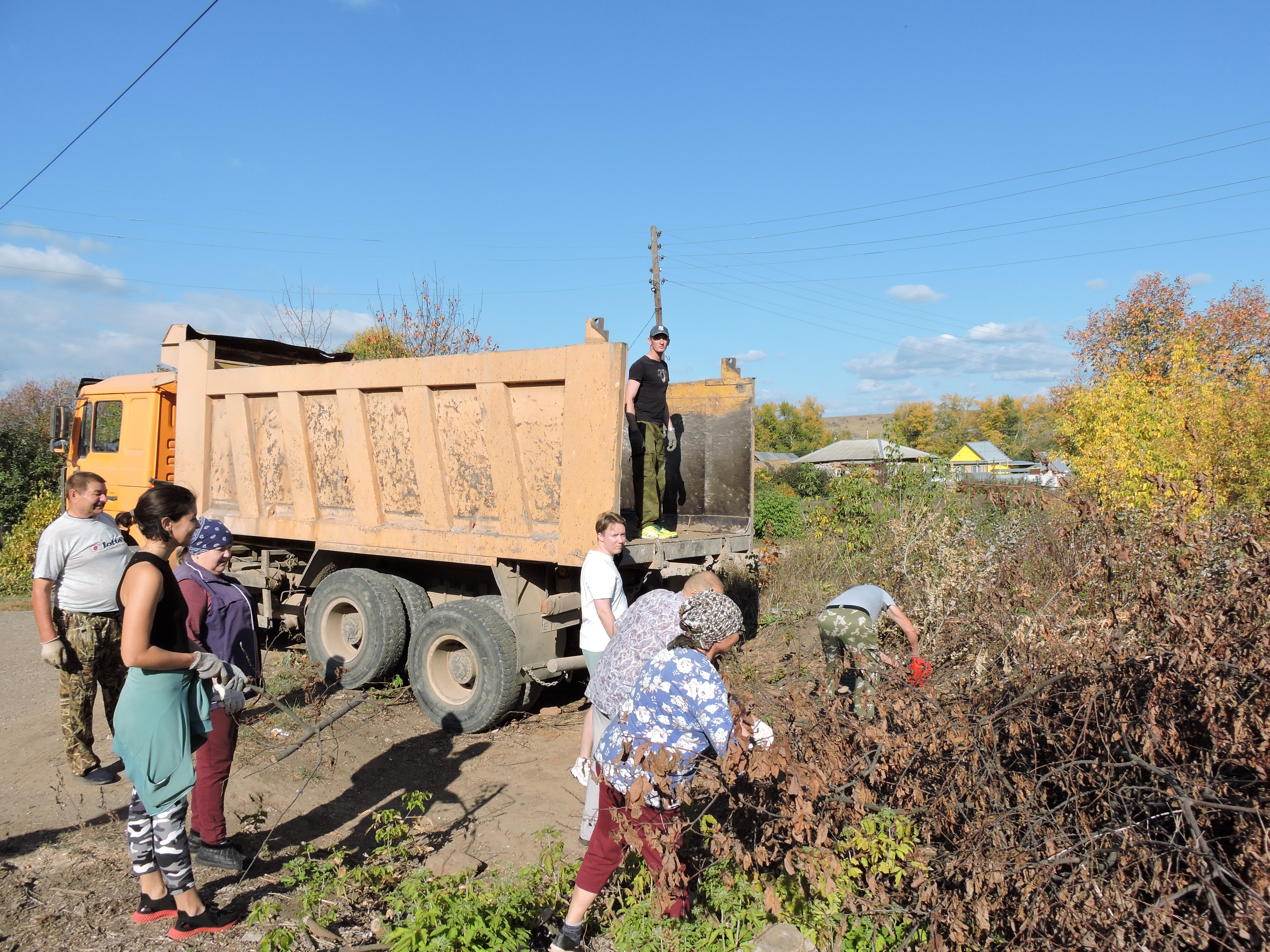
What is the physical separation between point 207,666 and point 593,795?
1793mm

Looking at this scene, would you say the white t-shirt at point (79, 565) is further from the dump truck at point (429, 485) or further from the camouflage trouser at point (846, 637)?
the camouflage trouser at point (846, 637)

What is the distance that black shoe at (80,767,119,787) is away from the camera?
471 cm

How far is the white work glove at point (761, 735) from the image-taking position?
104 inches

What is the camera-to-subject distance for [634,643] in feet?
11.7

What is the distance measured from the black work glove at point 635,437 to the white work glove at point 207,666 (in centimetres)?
303

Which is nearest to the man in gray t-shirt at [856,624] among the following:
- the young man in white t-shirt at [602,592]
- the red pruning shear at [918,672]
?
the red pruning shear at [918,672]

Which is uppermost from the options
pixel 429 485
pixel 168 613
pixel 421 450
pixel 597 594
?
pixel 421 450

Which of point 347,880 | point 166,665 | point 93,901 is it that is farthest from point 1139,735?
point 93,901

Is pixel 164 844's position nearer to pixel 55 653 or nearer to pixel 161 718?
pixel 161 718

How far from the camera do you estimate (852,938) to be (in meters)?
2.90

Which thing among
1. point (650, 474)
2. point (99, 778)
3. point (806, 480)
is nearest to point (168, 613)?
point (99, 778)

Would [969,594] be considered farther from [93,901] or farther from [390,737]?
[93,901]

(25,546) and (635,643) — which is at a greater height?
(635,643)

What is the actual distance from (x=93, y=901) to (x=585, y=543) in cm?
290
